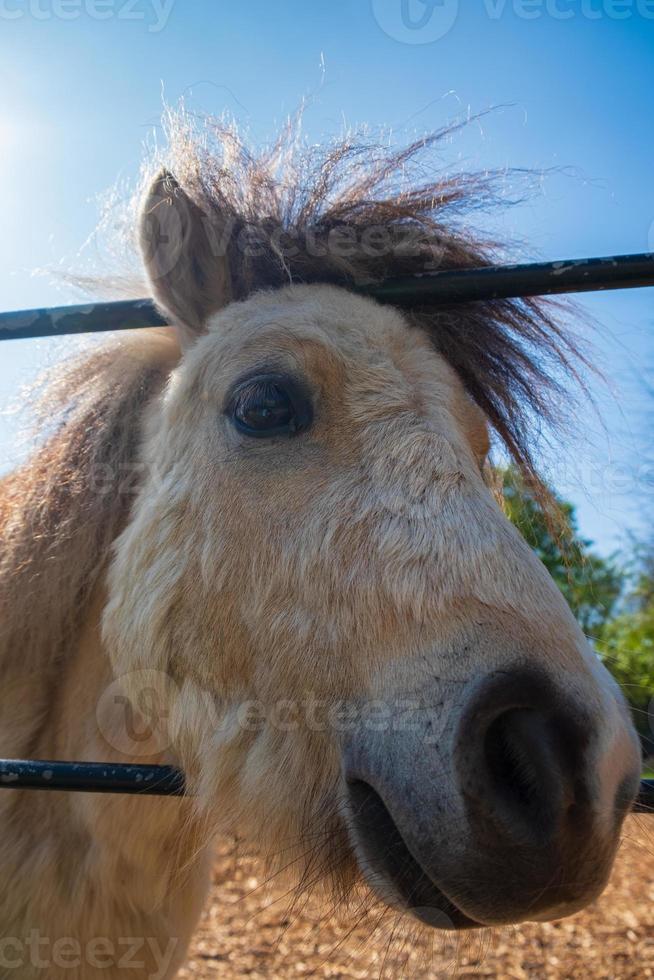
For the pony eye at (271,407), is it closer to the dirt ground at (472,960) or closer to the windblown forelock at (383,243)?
the windblown forelock at (383,243)

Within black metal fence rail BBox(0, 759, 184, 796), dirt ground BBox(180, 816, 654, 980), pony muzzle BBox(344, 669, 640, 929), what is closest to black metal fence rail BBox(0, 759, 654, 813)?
black metal fence rail BBox(0, 759, 184, 796)

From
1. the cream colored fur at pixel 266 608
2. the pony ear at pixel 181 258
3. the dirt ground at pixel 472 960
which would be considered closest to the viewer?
the cream colored fur at pixel 266 608

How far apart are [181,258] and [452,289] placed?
0.85 meters

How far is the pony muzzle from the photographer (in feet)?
3.96

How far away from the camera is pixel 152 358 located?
252cm

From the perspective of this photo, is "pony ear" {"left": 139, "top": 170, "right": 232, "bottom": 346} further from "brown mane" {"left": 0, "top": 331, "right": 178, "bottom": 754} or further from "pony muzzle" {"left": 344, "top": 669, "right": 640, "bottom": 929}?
"pony muzzle" {"left": 344, "top": 669, "right": 640, "bottom": 929}

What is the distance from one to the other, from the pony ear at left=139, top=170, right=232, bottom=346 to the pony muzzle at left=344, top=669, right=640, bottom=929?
5.03 feet

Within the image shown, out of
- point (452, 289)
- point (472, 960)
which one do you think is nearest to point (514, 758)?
point (452, 289)

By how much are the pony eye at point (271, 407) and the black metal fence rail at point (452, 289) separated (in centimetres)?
47

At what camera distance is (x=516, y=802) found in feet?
4.03

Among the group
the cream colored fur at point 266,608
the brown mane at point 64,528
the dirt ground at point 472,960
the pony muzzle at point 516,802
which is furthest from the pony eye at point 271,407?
the dirt ground at point 472,960

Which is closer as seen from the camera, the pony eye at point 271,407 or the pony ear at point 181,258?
the pony eye at point 271,407

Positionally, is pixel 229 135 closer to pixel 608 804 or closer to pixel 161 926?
pixel 608 804

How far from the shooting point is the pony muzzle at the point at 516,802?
121 cm
